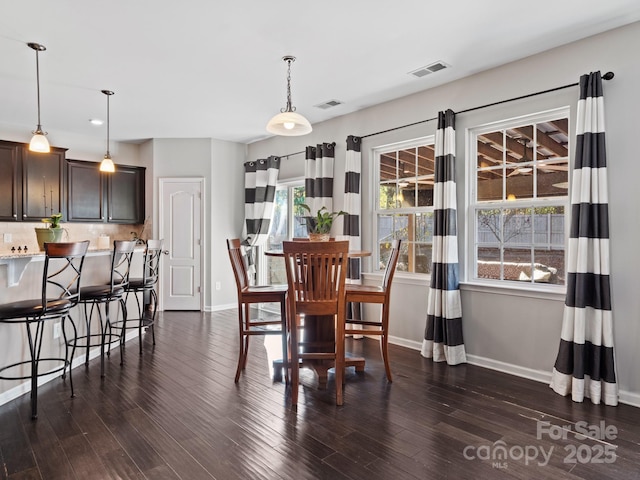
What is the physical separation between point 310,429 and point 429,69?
3100 mm

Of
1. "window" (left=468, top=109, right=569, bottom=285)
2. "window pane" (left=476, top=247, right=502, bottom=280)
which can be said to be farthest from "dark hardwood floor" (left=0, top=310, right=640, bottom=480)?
"window" (left=468, top=109, right=569, bottom=285)

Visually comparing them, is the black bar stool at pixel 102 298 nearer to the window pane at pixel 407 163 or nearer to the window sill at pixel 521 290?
the window pane at pixel 407 163

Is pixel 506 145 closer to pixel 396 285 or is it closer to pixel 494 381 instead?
pixel 396 285

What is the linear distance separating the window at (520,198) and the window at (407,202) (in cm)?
54

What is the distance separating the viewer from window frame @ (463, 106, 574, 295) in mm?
3225

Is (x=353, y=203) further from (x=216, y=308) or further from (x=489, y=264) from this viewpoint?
(x=216, y=308)

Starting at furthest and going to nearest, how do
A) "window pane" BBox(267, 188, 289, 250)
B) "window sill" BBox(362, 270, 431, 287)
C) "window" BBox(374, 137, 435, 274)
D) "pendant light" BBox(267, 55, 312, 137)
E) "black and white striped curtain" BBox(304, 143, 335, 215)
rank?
1. "window pane" BBox(267, 188, 289, 250)
2. "black and white striped curtain" BBox(304, 143, 335, 215)
3. "window" BBox(374, 137, 435, 274)
4. "window sill" BBox(362, 270, 431, 287)
5. "pendant light" BBox(267, 55, 312, 137)

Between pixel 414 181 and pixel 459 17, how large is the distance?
1.85 meters

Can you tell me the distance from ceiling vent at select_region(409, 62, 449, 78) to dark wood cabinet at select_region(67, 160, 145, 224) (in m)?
4.64

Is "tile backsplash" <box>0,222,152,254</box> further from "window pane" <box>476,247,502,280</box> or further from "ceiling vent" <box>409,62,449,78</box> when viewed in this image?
"window pane" <box>476,247,502,280</box>

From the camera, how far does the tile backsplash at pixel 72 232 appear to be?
5.36 m

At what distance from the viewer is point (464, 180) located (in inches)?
149

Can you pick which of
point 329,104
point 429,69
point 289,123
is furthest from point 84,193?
point 429,69

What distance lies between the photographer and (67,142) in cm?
591
